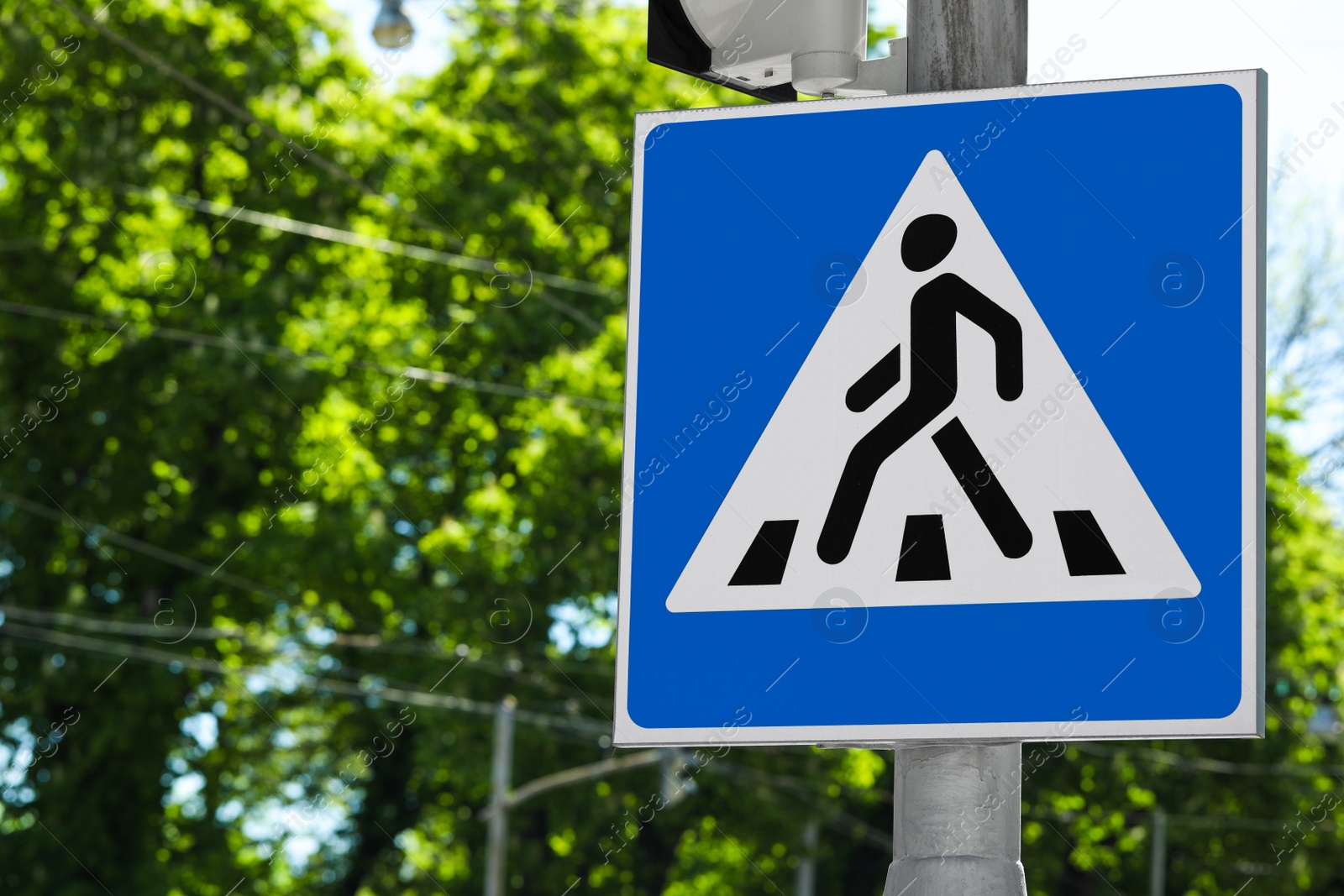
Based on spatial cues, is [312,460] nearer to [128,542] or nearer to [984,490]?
[128,542]

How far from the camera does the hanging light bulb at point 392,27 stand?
44.2 feet

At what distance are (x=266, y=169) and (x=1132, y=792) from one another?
15268 mm

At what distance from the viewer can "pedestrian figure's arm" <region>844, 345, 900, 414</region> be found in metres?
2.33

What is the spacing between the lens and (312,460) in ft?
72.0

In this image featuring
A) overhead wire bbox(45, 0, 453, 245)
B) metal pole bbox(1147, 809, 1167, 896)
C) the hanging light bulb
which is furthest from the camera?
metal pole bbox(1147, 809, 1167, 896)

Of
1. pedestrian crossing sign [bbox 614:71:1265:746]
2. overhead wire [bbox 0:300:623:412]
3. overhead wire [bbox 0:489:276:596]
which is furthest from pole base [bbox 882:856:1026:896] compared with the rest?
overhead wire [bbox 0:489:276:596]

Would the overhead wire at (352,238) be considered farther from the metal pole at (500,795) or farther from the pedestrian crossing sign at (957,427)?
the pedestrian crossing sign at (957,427)

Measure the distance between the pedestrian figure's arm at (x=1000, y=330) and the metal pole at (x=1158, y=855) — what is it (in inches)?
1025

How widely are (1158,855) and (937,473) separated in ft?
86.2

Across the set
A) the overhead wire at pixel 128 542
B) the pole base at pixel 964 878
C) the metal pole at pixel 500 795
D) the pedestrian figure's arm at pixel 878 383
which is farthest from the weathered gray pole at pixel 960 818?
the overhead wire at pixel 128 542

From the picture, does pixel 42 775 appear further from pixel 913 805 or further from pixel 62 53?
pixel 913 805

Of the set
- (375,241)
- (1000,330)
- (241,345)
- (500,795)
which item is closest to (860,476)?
(1000,330)

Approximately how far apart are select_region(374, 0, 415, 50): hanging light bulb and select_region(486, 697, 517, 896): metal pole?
8.62 metres

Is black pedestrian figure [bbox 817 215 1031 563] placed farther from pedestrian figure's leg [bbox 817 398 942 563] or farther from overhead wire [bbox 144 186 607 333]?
overhead wire [bbox 144 186 607 333]
